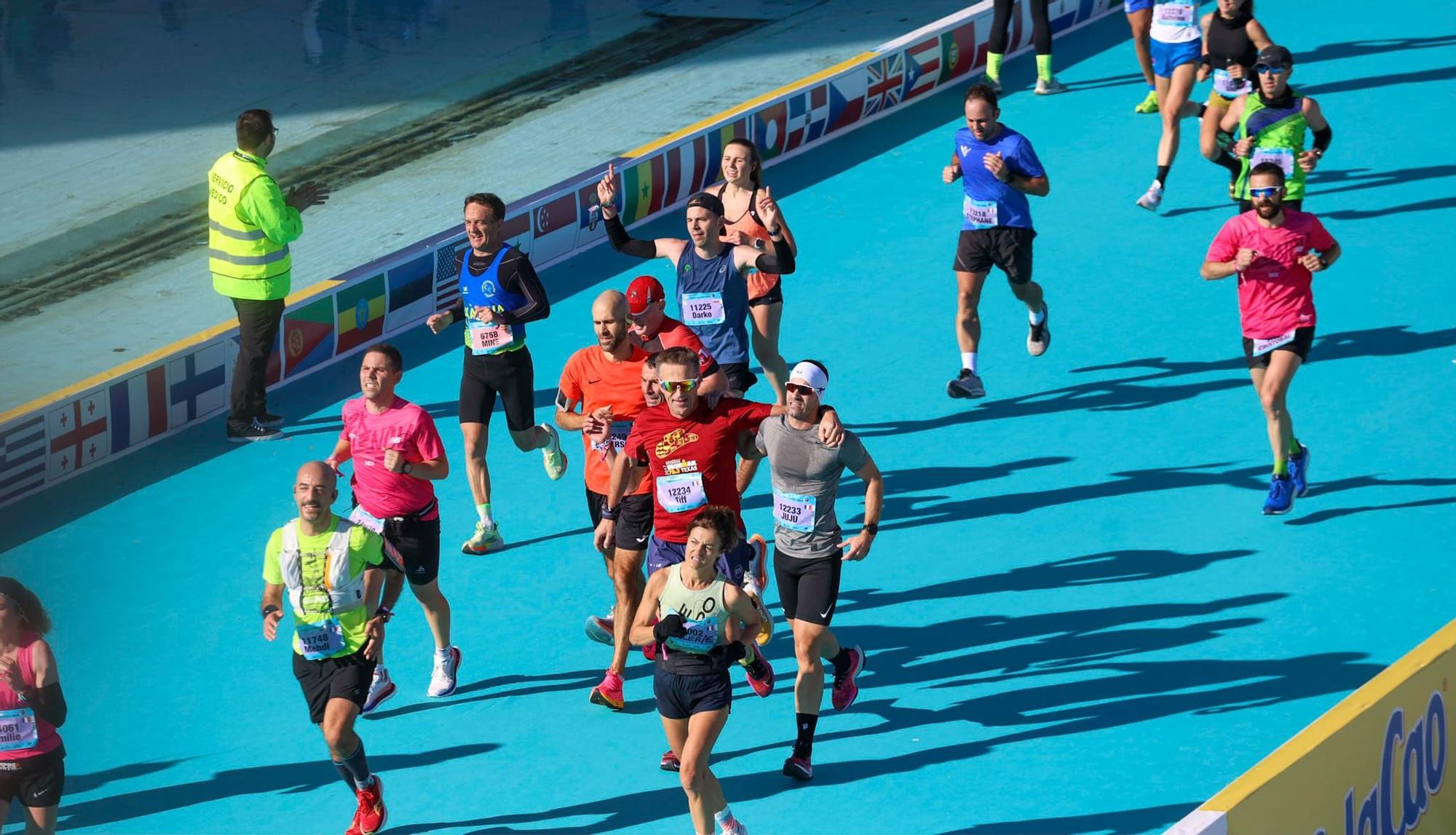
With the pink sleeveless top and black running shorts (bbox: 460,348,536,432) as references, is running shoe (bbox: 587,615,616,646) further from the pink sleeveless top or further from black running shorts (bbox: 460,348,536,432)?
the pink sleeveless top

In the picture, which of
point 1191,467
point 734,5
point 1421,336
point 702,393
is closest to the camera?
point 702,393

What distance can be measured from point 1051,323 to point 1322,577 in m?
4.49

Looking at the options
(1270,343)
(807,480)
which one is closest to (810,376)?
(807,480)

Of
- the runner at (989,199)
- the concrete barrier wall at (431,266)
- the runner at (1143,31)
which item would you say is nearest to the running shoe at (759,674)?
the runner at (989,199)

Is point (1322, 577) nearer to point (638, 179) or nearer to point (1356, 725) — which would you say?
point (1356, 725)

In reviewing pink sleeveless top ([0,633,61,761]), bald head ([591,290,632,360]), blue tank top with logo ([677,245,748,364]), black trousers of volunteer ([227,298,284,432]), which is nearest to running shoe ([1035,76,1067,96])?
blue tank top with logo ([677,245,748,364])

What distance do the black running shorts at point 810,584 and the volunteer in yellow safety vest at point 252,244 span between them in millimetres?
5316

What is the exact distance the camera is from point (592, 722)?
396 inches

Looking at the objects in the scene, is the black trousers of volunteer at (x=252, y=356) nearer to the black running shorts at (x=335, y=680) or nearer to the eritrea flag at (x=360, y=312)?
the eritrea flag at (x=360, y=312)

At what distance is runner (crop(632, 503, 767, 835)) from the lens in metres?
8.41

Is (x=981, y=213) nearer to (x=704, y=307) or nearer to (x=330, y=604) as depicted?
(x=704, y=307)

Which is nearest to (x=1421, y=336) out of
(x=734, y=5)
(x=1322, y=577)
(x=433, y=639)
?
(x=1322, y=577)

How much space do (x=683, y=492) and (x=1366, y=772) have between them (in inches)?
137

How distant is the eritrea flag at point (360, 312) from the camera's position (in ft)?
49.2
